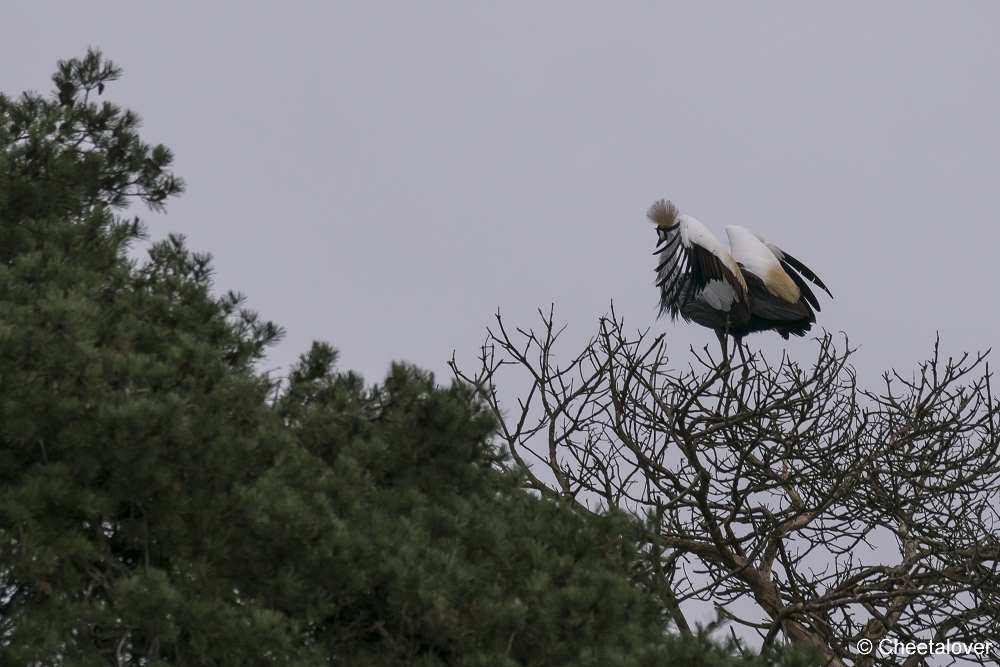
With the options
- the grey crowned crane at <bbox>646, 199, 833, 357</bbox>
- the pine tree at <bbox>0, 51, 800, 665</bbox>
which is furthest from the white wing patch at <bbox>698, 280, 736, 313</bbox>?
the pine tree at <bbox>0, 51, 800, 665</bbox>

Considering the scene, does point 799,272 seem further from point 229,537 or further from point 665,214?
point 229,537

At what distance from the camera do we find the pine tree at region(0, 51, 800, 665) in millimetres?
3240

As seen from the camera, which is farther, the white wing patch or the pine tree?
the white wing patch

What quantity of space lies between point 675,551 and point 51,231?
395 centimetres

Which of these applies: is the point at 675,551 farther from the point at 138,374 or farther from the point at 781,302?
the point at 138,374

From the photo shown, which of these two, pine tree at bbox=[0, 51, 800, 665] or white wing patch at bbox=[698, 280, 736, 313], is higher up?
white wing patch at bbox=[698, 280, 736, 313]

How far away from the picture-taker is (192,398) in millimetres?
3602

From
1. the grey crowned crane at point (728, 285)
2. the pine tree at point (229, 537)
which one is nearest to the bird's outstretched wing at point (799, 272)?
the grey crowned crane at point (728, 285)

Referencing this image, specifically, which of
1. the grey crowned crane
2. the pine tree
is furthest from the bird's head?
the pine tree

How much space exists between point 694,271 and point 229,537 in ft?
17.9

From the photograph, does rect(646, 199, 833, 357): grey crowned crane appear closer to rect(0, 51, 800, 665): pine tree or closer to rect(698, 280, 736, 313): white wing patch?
rect(698, 280, 736, 313): white wing patch

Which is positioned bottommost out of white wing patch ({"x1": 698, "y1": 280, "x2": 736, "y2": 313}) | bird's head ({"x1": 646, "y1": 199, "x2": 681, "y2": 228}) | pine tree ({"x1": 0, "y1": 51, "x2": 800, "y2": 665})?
pine tree ({"x1": 0, "y1": 51, "x2": 800, "y2": 665})

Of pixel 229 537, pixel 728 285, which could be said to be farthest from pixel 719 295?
pixel 229 537

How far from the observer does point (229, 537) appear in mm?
3438
